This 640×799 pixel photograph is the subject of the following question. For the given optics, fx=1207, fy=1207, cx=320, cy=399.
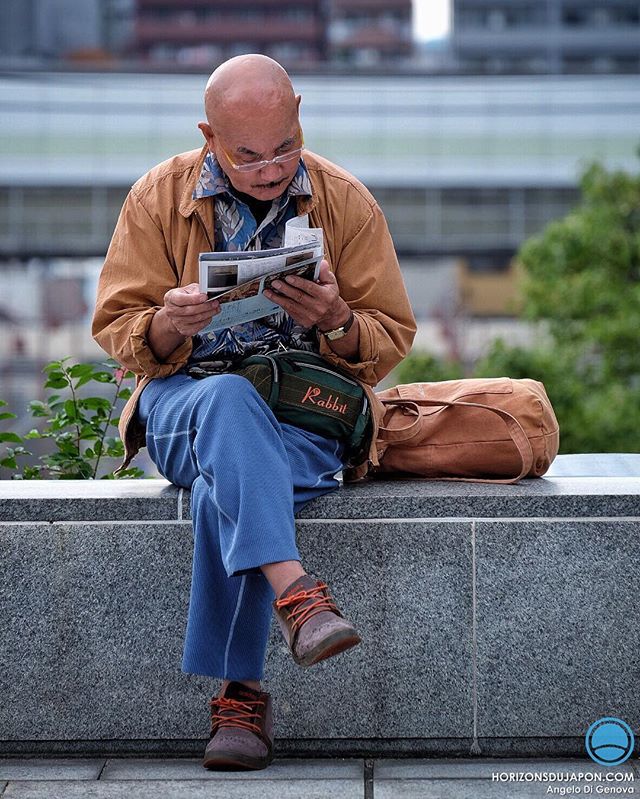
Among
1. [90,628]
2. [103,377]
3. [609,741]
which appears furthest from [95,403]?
[609,741]

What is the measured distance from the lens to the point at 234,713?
2.69 m

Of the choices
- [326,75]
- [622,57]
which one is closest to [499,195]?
[326,75]

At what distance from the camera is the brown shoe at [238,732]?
2.67 meters

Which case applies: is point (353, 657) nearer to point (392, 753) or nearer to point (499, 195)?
point (392, 753)

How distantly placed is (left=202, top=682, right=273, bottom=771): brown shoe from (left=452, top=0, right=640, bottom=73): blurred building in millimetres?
60185

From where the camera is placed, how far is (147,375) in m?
3.07

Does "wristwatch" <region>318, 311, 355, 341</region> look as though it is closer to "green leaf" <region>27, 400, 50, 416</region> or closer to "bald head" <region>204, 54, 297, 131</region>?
"bald head" <region>204, 54, 297, 131</region>

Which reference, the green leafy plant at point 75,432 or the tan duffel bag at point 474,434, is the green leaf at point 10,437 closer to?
the green leafy plant at point 75,432

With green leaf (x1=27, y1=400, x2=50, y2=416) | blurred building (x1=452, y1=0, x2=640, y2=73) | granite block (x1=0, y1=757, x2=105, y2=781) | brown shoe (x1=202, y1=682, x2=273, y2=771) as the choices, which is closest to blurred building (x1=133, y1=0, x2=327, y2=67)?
blurred building (x1=452, y1=0, x2=640, y2=73)

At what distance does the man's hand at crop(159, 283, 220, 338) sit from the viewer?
2713mm

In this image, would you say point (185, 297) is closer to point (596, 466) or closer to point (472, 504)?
point (472, 504)

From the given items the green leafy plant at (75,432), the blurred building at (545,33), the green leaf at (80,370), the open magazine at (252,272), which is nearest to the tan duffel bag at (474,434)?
the open magazine at (252,272)

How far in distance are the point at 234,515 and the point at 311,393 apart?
0.50 meters

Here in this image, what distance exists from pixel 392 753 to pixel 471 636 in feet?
1.12
